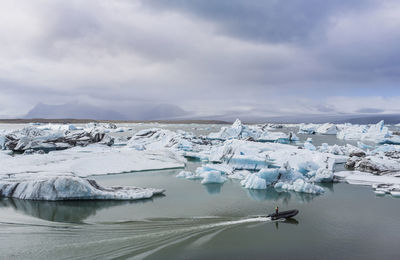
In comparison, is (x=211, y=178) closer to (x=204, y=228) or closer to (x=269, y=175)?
(x=269, y=175)

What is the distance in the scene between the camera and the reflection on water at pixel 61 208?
965cm

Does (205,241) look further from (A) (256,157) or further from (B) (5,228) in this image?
(A) (256,157)

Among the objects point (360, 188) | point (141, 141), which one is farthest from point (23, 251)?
point (141, 141)

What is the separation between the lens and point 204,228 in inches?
338

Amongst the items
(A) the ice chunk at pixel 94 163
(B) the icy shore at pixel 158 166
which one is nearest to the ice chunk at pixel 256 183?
(B) the icy shore at pixel 158 166

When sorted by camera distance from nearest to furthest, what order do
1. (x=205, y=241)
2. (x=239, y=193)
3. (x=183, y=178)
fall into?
(x=205, y=241) < (x=239, y=193) < (x=183, y=178)

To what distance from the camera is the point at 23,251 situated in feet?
22.7

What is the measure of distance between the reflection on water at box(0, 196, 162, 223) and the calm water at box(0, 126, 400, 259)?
0.10ft

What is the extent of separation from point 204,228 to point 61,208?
5.51 meters

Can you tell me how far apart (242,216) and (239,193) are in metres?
3.29

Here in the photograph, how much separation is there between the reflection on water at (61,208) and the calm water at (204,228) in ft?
0.10

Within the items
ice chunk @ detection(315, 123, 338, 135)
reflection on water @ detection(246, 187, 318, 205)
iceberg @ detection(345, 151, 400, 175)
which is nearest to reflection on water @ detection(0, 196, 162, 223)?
reflection on water @ detection(246, 187, 318, 205)

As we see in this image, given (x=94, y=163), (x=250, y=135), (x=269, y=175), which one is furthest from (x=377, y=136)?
(x=94, y=163)

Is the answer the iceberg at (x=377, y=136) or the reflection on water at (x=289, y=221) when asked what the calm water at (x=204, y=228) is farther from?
the iceberg at (x=377, y=136)
